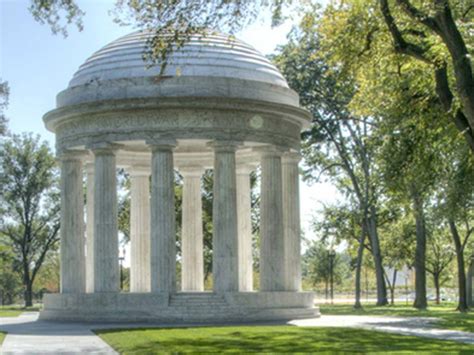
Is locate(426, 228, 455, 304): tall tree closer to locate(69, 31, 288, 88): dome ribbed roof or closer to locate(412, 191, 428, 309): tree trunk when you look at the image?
locate(412, 191, 428, 309): tree trunk

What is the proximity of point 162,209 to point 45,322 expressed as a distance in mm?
9811

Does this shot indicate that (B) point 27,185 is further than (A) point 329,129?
Yes

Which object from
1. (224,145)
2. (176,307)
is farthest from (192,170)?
(176,307)

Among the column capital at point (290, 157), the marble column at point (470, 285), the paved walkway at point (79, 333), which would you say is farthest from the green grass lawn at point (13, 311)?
the marble column at point (470, 285)

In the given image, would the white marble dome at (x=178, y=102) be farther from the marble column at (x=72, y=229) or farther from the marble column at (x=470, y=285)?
the marble column at (x=470, y=285)

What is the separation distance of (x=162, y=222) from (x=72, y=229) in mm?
6806

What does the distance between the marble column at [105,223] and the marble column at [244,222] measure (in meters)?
12.0

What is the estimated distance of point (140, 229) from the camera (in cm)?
6569

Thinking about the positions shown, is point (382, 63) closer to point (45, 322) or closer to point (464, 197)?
point (464, 197)

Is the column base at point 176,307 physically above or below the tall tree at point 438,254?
below

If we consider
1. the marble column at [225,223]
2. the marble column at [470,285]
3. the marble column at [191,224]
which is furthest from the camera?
the marble column at [470,285]

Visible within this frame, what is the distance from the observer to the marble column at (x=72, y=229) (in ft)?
190

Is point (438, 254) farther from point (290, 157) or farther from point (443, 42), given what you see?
point (443, 42)

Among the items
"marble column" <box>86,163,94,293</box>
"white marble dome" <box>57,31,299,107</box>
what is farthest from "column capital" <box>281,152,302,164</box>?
"marble column" <box>86,163,94,293</box>
